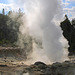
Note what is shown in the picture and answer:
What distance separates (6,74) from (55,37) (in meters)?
5.87

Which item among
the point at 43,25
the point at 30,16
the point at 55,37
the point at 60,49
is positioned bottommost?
the point at 60,49

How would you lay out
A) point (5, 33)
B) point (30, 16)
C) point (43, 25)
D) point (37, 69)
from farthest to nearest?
point (5, 33)
point (30, 16)
point (43, 25)
point (37, 69)

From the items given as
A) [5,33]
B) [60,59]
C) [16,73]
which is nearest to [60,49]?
[60,59]

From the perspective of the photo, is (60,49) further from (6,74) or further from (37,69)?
(6,74)

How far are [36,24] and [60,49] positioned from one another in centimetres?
299

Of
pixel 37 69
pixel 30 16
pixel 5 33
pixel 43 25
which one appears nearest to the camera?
pixel 37 69

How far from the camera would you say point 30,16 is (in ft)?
49.6

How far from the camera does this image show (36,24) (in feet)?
47.9

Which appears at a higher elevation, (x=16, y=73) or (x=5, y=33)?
(x=5, y=33)

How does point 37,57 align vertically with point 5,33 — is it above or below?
below

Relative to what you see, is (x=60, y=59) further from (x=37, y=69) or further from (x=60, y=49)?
(x=37, y=69)

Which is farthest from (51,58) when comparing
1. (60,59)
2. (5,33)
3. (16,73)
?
(5,33)

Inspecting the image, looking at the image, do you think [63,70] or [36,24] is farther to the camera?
[36,24]

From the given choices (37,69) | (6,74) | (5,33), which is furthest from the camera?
(5,33)
